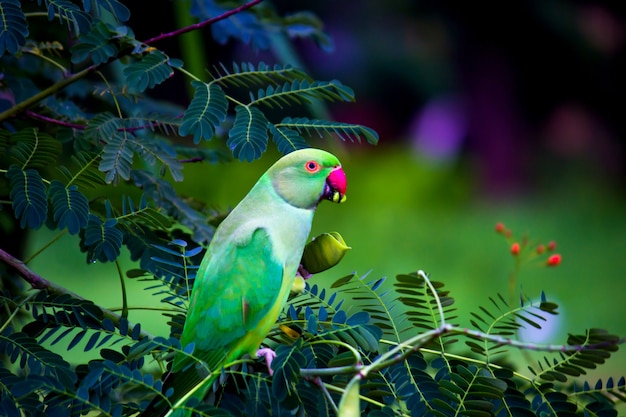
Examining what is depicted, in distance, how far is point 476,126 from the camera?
7316mm

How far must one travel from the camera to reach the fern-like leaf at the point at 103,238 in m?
1.16

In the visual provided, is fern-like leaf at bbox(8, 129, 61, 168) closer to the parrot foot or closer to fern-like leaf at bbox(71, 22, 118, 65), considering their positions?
fern-like leaf at bbox(71, 22, 118, 65)

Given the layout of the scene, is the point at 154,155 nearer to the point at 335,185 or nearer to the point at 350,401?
the point at 335,185

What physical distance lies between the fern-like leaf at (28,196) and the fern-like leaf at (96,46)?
0.69ft

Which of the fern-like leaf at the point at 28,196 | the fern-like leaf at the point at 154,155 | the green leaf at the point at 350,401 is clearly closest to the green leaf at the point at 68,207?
the fern-like leaf at the point at 28,196

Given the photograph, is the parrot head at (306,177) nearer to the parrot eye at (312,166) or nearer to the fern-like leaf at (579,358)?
the parrot eye at (312,166)

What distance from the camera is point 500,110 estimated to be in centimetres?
710

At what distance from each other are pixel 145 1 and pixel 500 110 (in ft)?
18.1

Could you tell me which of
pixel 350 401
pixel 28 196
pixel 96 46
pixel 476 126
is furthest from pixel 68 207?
pixel 476 126

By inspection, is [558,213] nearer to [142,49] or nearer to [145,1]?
[145,1]

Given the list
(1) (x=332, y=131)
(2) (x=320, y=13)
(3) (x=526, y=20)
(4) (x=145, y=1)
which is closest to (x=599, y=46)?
(3) (x=526, y=20)

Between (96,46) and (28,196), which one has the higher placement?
(96,46)

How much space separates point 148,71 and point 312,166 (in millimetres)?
325

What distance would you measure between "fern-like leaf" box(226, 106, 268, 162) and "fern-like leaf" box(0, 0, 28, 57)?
1.15 feet
